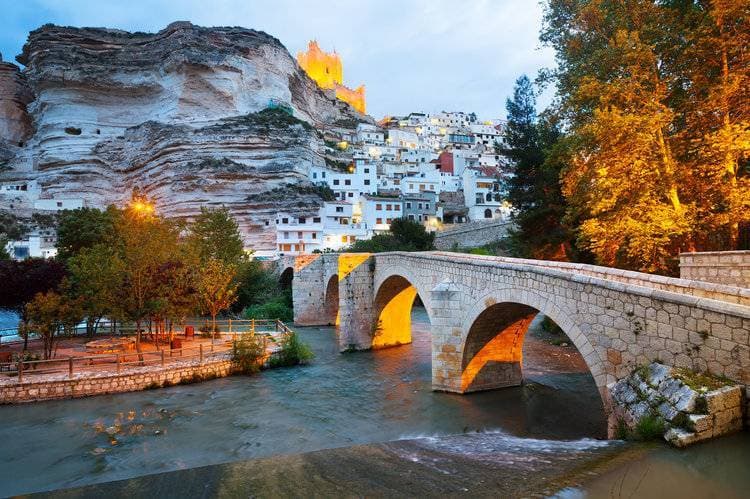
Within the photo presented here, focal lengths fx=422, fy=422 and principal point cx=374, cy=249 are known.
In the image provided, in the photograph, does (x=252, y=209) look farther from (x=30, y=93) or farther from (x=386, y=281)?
(x=30, y=93)

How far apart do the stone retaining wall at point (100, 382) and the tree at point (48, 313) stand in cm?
203

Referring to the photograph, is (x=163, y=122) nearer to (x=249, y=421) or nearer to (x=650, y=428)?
(x=249, y=421)

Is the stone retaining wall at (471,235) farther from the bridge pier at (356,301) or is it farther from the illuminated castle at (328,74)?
the illuminated castle at (328,74)

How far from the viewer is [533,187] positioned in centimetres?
2311

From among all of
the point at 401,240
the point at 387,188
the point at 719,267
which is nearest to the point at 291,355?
the point at 719,267

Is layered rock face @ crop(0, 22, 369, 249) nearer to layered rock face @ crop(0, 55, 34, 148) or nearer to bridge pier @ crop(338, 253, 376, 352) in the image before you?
layered rock face @ crop(0, 55, 34, 148)

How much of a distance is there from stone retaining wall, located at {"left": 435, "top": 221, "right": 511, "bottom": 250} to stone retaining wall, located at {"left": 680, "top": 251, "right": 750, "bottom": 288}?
32434mm

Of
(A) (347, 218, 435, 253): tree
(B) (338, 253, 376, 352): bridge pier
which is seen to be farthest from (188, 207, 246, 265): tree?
(B) (338, 253, 376, 352): bridge pier

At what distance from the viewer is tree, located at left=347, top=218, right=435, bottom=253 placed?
3806 cm

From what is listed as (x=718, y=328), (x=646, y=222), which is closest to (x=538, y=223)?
(x=646, y=222)

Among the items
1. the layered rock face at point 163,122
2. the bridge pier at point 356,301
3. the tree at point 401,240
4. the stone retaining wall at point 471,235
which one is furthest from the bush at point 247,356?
the layered rock face at point 163,122

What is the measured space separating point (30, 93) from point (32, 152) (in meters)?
16.2

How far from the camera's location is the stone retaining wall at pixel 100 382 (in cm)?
1279

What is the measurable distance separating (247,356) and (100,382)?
16.0ft
